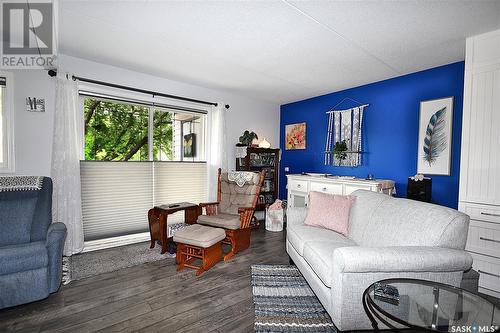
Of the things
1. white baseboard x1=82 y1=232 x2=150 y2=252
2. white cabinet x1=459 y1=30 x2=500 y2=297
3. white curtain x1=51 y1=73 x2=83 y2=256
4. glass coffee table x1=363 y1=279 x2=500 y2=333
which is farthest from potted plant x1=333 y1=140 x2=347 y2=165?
white curtain x1=51 y1=73 x2=83 y2=256

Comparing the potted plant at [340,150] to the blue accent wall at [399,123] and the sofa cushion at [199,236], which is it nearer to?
the blue accent wall at [399,123]

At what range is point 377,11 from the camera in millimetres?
2010

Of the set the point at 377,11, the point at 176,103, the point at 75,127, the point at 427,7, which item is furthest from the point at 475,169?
the point at 75,127

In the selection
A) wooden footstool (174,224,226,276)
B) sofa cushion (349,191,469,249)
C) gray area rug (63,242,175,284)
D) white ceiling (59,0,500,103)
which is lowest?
gray area rug (63,242,175,284)

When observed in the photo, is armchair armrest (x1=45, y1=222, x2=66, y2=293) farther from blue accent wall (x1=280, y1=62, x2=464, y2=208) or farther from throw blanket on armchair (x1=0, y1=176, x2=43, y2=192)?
→ blue accent wall (x1=280, y1=62, x2=464, y2=208)

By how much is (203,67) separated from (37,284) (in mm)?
2991

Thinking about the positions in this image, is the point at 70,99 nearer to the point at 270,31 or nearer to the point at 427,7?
the point at 270,31

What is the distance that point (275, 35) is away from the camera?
2.44 metres

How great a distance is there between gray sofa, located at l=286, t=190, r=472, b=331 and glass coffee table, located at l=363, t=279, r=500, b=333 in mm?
112

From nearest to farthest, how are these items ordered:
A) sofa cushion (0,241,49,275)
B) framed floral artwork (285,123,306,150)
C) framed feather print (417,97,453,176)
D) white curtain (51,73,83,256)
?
sofa cushion (0,241,49,275) < white curtain (51,73,83,256) < framed feather print (417,97,453,176) < framed floral artwork (285,123,306,150)

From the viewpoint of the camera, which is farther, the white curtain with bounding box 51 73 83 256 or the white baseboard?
the white baseboard

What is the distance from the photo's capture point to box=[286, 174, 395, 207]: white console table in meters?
3.44

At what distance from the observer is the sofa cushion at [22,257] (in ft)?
6.33

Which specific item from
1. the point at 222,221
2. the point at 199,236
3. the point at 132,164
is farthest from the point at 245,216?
the point at 132,164
